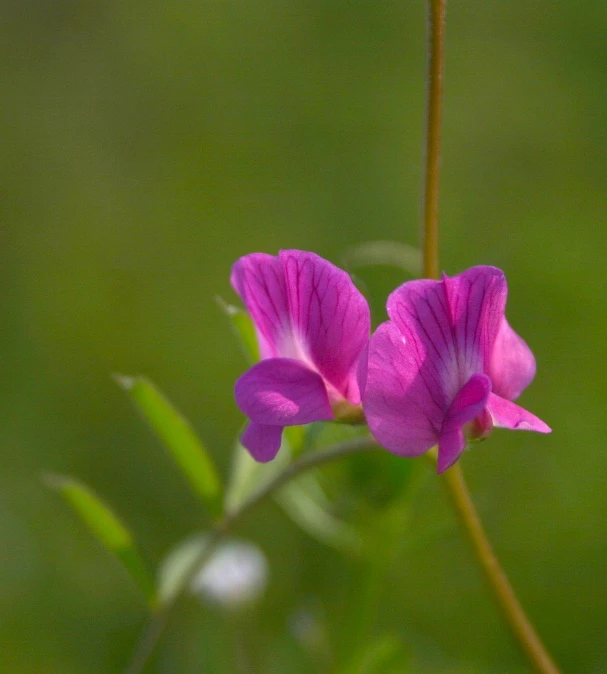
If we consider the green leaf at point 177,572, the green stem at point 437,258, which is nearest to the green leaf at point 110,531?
the green leaf at point 177,572

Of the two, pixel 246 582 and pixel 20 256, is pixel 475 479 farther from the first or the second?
pixel 20 256

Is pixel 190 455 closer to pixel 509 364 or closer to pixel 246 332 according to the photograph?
pixel 246 332

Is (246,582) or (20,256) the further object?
(20,256)

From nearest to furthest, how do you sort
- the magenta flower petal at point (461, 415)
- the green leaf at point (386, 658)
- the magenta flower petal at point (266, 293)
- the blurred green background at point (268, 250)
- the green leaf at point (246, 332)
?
1. the magenta flower petal at point (461, 415)
2. the magenta flower petal at point (266, 293)
3. the green leaf at point (246, 332)
4. the green leaf at point (386, 658)
5. the blurred green background at point (268, 250)

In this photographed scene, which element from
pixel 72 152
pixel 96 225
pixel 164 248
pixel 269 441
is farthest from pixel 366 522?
pixel 72 152

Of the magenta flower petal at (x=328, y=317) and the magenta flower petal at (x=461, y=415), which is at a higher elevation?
the magenta flower petal at (x=328, y=317)

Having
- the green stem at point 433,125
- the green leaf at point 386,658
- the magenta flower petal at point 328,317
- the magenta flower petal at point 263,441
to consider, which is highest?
the green stem at point 433,125

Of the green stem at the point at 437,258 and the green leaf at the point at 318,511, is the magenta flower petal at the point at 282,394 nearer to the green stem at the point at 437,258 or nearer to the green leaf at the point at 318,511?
the green stem at the point at 437,258
